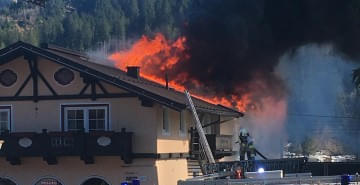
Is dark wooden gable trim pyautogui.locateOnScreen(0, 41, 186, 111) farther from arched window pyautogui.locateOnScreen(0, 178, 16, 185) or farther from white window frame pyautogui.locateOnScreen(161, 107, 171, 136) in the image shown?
arched window pyautogui.locateOnScreen(0, 178, 16, 185)

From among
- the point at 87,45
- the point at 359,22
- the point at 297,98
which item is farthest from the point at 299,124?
the point at 359,22

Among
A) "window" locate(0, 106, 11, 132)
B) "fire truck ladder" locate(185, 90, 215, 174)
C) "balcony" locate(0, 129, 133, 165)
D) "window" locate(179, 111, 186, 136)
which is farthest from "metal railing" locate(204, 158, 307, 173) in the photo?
"window" locate(0, 106, 11, 132)

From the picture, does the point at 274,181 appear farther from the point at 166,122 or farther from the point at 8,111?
the point at 8,111

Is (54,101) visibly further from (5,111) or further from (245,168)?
(245,168)

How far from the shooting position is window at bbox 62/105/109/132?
34.2m

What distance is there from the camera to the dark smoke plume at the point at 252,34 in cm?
4134

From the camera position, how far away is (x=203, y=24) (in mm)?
46000

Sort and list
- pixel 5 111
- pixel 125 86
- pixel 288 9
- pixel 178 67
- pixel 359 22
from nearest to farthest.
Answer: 1. pixel 125 86
2. pixel 5 111
3. pixel 359 22
4. pixel 288 9
5. pixel 178 67

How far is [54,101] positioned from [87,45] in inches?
4218

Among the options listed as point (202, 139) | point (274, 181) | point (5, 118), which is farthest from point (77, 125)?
point (274, 181)

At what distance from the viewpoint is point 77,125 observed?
1355 inches

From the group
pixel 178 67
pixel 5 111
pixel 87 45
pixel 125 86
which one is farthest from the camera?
pixel 87 45

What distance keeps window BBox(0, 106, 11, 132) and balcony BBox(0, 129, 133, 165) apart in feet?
4.32

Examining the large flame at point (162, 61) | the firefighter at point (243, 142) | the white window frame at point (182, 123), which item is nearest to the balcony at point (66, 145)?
the white window frame at point (182, 123)
